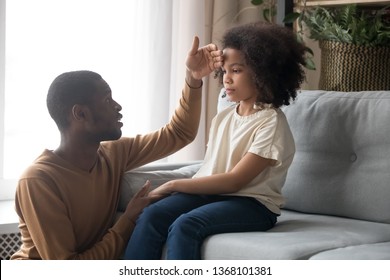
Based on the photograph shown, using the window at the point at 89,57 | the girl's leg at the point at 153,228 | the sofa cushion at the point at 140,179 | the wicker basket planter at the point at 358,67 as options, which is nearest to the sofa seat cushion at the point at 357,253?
the girl's leg at the point at 153,228

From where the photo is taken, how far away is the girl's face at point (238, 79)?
7.11ft

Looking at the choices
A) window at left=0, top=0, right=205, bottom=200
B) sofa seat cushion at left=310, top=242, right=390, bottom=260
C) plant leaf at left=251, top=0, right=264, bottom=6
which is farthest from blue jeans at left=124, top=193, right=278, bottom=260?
plant leaf at left=251, top=0, right=264, bottom=6

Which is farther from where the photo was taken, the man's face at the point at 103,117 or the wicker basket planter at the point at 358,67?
the wicker basket planter at the point at 358,67

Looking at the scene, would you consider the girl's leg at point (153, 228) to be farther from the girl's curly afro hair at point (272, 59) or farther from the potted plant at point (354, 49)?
the potted plant at point (354, 49)

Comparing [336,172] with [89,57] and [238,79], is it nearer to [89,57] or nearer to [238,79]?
[238,79]

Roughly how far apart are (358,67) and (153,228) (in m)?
1.06

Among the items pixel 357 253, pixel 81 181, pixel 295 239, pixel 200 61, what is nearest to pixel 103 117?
pixel 81 181

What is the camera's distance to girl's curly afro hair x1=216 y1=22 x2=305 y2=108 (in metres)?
2.14

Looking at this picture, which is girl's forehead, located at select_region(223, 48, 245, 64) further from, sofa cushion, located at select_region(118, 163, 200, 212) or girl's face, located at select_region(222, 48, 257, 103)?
sofa cushion, located at select_region(118, 163, 200, 212)

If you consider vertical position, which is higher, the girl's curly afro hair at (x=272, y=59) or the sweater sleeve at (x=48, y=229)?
the girl's curly afro hair at (x=272, y=59)

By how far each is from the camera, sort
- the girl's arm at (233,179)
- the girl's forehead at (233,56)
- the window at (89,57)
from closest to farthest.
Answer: the girl's arm at (233,179)
the girl's forehead at (233,56)
the window at (89,57)

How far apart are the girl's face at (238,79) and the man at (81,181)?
0.03 metres
